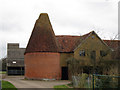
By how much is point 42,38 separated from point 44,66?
4846 mm

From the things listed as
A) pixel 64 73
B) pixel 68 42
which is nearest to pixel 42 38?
pixel 68 42

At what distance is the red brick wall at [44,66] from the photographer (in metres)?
34.1

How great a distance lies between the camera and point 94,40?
3653 centimetres

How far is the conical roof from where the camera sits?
34.7 meters

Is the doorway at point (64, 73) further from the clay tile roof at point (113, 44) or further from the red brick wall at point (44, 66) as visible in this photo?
the clay tile roof at point (113, 44)

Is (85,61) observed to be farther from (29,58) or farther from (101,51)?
(29,58)

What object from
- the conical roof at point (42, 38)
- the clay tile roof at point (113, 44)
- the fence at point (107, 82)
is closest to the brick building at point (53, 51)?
the conical roof at point (42, 38)

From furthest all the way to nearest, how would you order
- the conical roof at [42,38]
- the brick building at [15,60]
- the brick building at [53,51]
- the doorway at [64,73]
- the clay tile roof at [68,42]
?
the brick building at [15,60] → the clay tile roof at [68,42] → the doorway at [64,73] → the conical roof at [42,38] → the brick building at [53,51]

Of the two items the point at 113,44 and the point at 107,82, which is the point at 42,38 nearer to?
the point at 113,44

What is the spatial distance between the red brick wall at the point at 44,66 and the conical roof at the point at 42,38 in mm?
983

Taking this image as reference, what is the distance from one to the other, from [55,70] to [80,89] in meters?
15.4

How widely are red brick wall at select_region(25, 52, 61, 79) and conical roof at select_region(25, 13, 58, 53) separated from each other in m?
0.98

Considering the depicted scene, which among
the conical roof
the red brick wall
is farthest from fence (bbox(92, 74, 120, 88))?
the conical roof

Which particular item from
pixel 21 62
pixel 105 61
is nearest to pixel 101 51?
pixel 105 61
